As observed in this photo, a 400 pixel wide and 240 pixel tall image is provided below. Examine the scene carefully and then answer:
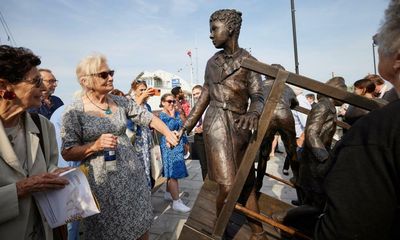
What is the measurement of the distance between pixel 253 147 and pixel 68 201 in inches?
49.4

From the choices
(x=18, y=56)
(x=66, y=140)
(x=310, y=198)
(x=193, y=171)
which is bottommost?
(x=193, y=171)

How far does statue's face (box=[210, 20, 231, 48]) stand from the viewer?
2.63 metres

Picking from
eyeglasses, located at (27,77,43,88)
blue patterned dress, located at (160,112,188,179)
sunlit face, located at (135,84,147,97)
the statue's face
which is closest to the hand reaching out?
eyeglasses, located at (27,77,43,88)

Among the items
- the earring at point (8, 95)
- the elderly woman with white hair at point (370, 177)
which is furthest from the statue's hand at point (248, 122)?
the earring at point (8, 95)

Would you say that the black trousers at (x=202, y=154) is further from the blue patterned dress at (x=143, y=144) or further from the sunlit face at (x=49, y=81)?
the sunlit face at (x=49, y=81)

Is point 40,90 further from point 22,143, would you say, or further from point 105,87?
point 105,87

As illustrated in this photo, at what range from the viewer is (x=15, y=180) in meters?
1.48

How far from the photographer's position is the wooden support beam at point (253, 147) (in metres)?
1.76

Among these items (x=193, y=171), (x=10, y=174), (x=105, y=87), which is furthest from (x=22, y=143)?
(x=193, y=171)

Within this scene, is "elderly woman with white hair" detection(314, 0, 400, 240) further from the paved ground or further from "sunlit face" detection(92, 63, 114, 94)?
the paved ground

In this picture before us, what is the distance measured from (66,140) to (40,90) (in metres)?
0.54

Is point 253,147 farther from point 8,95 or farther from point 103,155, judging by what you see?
point 8,95

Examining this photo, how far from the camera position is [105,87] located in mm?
2277

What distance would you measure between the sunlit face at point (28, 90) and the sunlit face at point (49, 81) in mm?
2225
